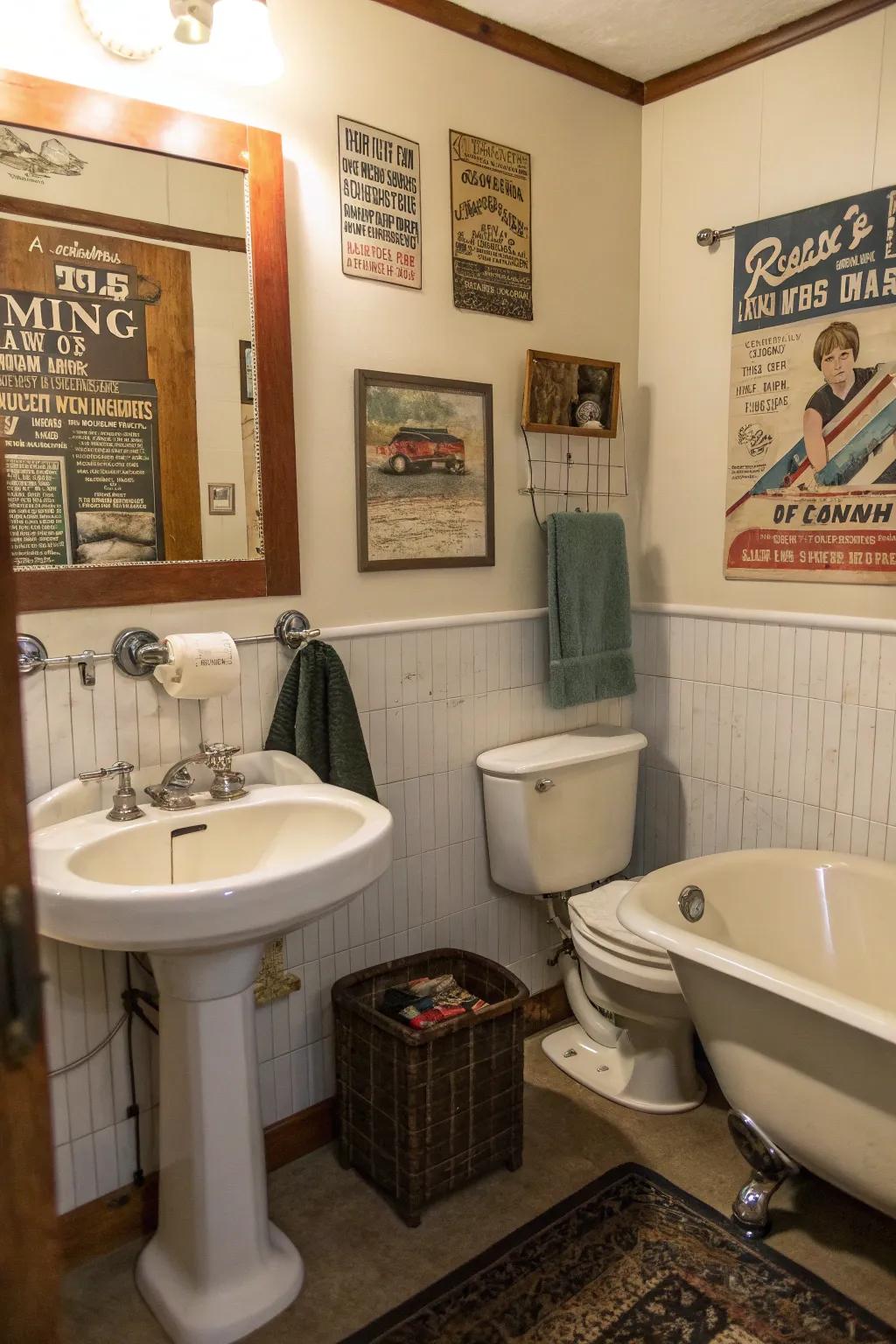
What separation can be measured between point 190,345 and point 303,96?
0.59 m

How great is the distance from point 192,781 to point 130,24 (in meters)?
1.33

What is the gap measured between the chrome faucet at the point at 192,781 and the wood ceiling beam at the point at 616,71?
5.25 ft

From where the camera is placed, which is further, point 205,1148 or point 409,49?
point 409,49

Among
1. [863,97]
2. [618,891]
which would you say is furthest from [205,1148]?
[863,97]

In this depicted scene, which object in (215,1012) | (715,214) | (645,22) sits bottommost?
(215,1012)

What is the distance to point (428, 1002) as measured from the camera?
2062 millimetres

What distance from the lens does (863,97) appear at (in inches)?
82.1

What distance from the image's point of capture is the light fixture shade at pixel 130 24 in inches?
63.1

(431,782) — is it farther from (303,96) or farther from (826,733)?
(303,96)

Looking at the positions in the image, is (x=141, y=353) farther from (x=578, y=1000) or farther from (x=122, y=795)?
(x=578, y=1000)

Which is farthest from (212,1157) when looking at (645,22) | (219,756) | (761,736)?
(645,22)

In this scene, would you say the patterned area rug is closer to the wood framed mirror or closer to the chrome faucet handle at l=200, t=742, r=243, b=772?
the chrome faucet handle at l=200, t=742, r=243, b=772

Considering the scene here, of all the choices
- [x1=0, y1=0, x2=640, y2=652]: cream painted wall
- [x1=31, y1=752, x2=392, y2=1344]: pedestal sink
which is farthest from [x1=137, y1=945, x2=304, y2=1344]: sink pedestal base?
[x1=0, y1=0, x2=640, y2=652]: cream painted wall

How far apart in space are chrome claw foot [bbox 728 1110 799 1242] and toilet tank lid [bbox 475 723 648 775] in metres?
0.85
